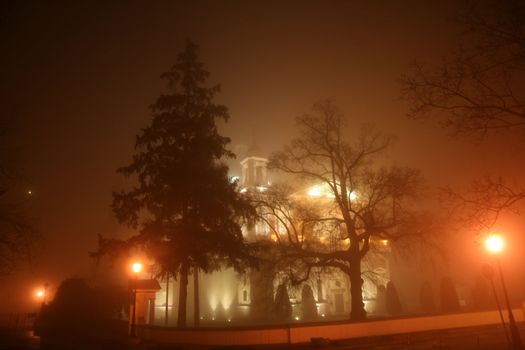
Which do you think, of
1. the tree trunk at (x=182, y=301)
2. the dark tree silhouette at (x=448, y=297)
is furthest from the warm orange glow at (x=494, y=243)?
the dark tree silhouette at (x=448, y=297)

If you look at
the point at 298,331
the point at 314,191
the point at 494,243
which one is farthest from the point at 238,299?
the point at 494,243

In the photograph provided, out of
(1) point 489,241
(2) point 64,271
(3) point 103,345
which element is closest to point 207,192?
(3) point 103,345

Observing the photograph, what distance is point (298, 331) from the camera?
17844 mm

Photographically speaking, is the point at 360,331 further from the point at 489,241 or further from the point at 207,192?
the point at 207,192

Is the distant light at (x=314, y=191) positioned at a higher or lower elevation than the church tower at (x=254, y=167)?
lower

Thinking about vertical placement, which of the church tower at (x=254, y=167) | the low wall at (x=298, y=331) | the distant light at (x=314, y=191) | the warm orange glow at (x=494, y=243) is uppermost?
the church tower at (x=254, y=167)

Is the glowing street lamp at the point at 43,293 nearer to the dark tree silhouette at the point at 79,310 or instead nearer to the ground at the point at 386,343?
the dark tree silhouette at the point at 79,310

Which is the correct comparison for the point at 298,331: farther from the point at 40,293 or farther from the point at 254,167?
the point at 254,167

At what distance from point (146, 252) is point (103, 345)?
5.04m

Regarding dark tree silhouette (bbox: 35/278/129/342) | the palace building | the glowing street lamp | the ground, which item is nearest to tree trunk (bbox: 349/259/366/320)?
the ground

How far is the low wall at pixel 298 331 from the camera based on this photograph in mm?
17312

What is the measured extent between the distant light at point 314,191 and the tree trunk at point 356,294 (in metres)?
5.63

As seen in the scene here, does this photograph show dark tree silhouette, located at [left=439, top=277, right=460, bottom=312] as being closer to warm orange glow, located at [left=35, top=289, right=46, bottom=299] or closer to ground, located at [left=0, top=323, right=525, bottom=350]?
ground, located at [left=0, top=323, right=525, bottom=350]

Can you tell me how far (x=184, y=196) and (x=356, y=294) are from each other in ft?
41.0
